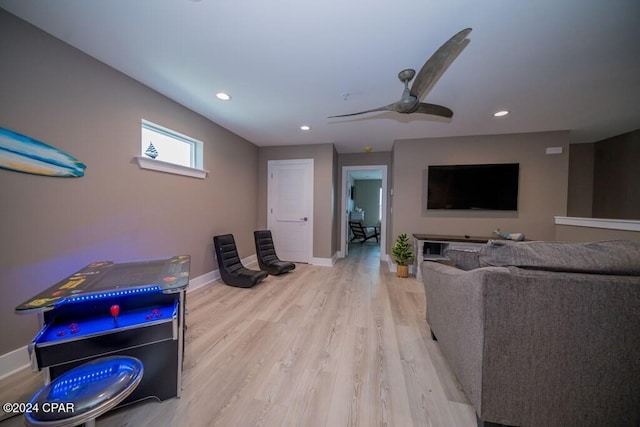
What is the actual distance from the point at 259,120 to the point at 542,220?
4.83 meters

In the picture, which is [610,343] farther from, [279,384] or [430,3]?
[430,3]

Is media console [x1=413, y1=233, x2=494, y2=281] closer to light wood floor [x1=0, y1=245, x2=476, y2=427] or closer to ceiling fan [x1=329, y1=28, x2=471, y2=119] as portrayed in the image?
light wood floor [x1=0, y1=245, x2=476, y2=427]

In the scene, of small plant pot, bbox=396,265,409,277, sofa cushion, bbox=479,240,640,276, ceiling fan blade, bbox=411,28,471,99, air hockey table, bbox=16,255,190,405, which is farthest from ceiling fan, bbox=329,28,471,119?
small plant pot, bbox=396,265,409,277

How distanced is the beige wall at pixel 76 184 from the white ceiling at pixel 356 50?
0.20m

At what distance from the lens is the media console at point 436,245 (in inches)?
130

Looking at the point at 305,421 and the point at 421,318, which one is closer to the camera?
the point at 305,421

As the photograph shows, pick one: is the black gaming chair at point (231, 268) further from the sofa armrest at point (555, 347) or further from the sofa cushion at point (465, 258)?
the sofa armrest at point (555, 347)

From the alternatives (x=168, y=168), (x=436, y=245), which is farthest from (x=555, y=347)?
(x=168, y=168)

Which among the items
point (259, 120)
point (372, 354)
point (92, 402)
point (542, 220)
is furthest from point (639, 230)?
point (259, 120)

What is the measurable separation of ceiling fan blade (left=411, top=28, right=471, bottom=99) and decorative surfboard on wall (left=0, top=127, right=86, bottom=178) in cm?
286

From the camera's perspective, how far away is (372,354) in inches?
67.7

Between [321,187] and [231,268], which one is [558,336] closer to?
[231,268]

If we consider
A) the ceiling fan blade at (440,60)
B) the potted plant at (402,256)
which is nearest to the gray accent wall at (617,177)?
the potted plant at (402,256)

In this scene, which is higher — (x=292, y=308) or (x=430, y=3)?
(x=430, y=3)
